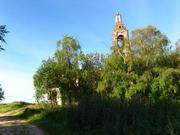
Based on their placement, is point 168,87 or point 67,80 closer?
point 168,87

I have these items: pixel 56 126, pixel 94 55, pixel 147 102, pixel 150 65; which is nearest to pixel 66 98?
pixel 94 55

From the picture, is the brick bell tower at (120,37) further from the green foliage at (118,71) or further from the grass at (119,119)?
the grass at (119,119)

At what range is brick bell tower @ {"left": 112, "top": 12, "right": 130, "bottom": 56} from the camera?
165ft

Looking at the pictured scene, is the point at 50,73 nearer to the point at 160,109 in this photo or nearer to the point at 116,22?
the point at 116,22

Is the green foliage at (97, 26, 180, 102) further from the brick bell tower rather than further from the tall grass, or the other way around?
the tall grass

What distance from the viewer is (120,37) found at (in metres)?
58.2

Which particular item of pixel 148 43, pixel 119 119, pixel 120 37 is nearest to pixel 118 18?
pixel 120 37

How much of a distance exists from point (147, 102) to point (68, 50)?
1520 inches

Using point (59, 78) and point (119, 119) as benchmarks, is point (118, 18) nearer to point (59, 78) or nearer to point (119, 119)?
point (59, 78)

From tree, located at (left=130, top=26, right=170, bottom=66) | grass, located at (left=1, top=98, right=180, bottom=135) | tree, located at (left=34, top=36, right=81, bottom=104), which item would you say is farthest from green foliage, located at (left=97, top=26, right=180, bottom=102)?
grass, located at (left=1, top=98, right=180, bottom=135)

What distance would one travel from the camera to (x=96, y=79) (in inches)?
2016

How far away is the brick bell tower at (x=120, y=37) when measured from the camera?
165ft

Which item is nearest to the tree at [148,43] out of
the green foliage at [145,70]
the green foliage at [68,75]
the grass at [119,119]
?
the green foliage at [145,70]

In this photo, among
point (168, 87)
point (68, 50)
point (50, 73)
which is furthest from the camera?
point (68, 50)
